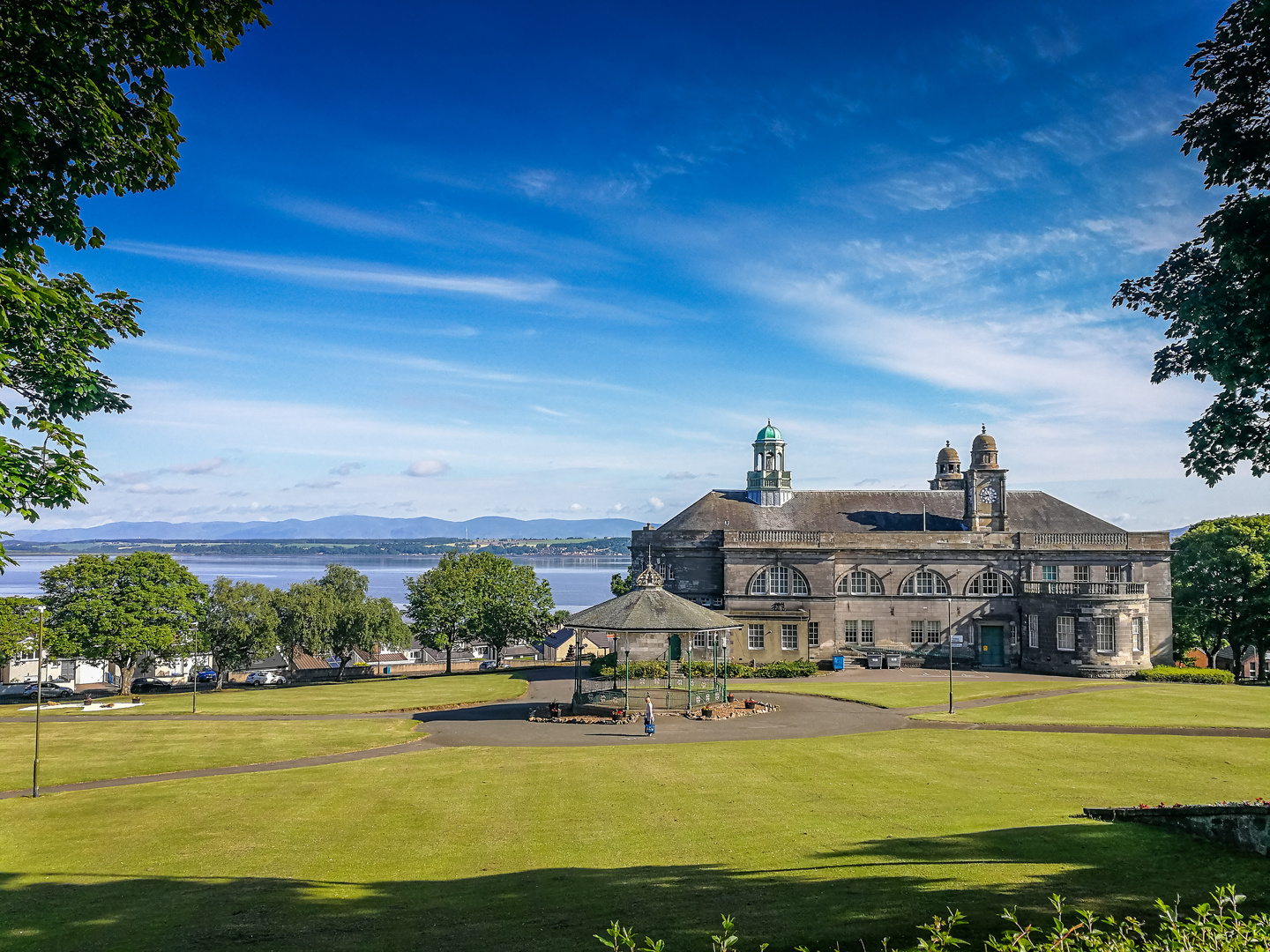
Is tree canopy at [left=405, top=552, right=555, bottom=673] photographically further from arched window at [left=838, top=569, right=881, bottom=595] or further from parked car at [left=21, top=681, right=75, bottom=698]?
parked car at [left=21, top=681, right=75, bottom=698]

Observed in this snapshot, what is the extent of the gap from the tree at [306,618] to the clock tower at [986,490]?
5539cm

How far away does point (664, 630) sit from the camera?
39.0m

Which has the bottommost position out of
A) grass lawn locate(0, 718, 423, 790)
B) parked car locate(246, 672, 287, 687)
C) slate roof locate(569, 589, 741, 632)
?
parked car locate(246, 672, 287, 687)

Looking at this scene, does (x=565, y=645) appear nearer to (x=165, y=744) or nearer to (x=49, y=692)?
(x=49, y=692)

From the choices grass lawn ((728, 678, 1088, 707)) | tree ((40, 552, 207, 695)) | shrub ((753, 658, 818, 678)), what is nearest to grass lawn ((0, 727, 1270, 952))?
grass lawn ((728, 678, 1088, 707))

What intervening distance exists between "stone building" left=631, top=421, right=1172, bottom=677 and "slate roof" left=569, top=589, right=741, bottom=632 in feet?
59.4

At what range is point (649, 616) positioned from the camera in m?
39.8

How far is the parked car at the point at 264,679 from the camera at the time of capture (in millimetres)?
81938

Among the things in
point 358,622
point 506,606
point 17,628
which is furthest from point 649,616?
point 17,628

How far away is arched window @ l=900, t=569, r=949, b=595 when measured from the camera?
61.4 metres

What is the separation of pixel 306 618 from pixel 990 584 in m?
57.6

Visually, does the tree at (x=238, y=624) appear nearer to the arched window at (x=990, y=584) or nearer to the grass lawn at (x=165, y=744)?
the grass lawn at (x=165, y=744)

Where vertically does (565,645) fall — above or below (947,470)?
below

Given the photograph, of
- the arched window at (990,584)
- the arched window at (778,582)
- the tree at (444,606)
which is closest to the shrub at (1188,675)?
the arched window at (990,584)
